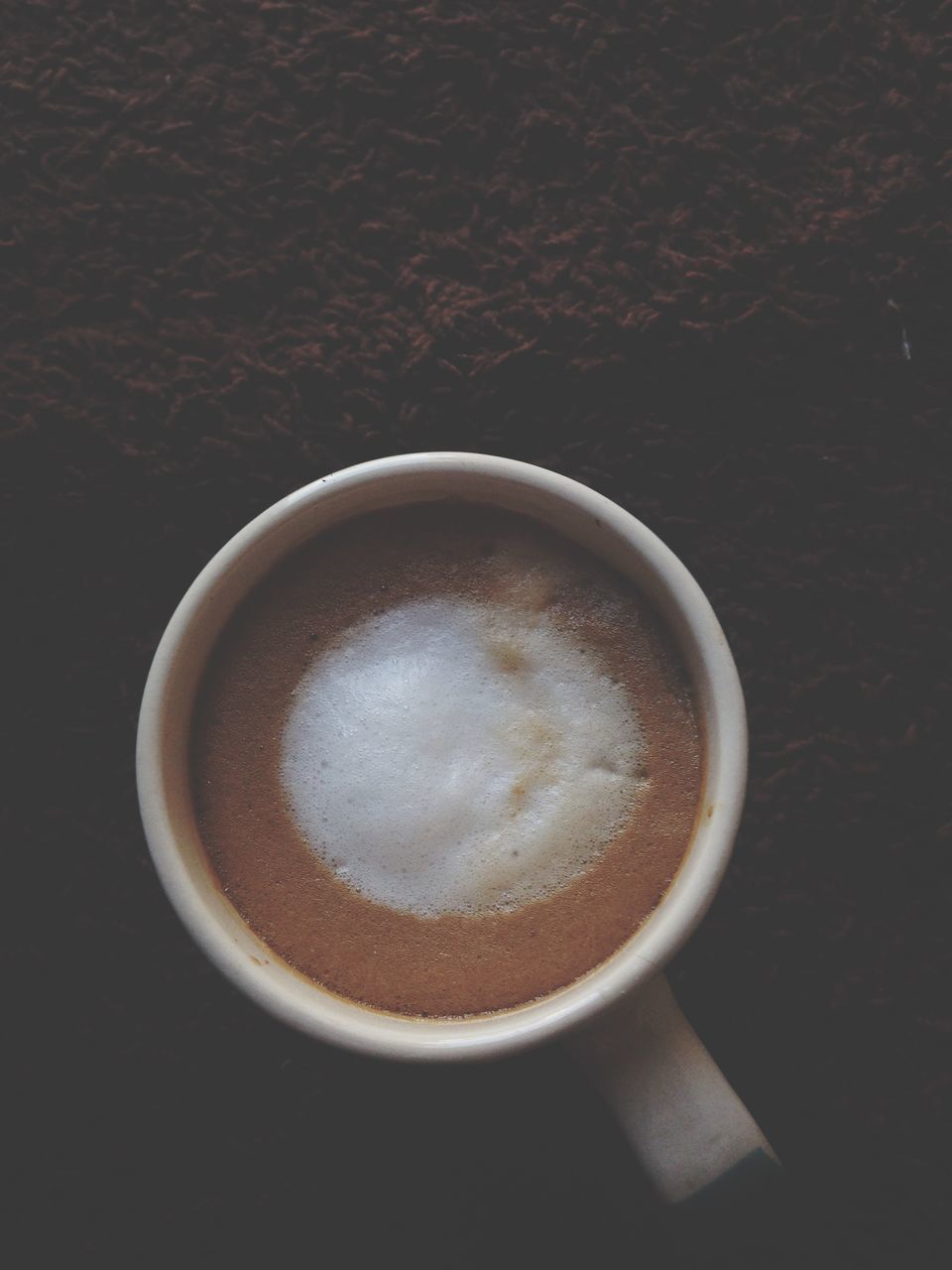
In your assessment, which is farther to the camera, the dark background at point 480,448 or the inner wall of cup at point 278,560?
the dark background at point 480,448

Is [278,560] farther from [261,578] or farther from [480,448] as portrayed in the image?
[480,448]

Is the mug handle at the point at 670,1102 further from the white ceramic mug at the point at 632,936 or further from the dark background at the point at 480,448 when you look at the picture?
the dark background at the point at 480,448

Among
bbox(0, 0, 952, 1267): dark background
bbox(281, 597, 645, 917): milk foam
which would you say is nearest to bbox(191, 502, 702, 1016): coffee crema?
bbox(281, 597, 645, 917): milk foam

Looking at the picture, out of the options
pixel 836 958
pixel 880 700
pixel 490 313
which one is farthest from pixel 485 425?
pixel 836 958

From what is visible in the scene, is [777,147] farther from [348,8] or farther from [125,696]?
[125,696]

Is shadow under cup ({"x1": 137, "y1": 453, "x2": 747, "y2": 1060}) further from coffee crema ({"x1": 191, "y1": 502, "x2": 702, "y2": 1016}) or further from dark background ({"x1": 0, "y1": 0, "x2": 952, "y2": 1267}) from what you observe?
dark background ({"x1": 0, "y1": 0, "x2": 952, "y2": 1267})

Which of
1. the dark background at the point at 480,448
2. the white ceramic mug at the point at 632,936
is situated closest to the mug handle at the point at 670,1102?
the white ceramic mug at the point at 632,936

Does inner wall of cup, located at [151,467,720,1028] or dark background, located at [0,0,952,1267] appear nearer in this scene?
inner wall of cup, located at [151,467,720,1028]

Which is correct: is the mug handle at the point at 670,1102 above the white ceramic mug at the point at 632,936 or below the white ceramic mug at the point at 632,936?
below
